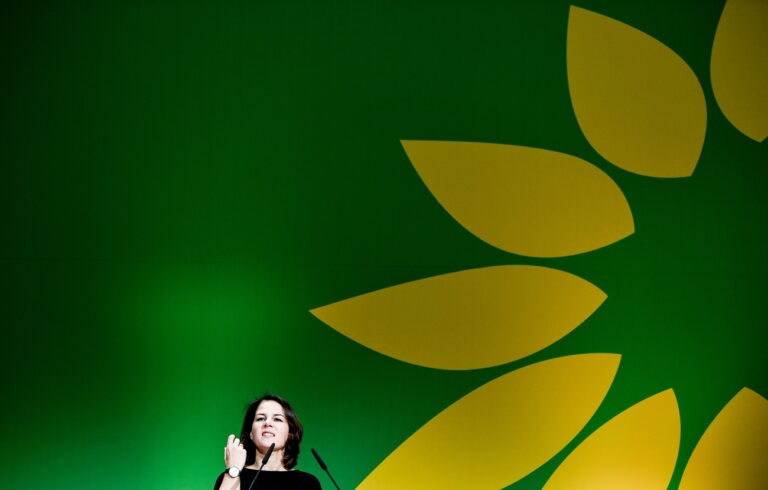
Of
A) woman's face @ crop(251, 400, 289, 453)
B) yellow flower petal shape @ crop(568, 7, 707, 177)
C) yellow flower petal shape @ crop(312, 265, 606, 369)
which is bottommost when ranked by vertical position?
woman's face @ crop(251, 400, 289, 453)

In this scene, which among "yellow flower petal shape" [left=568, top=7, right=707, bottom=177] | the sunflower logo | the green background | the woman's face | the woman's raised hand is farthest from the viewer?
"yellow flower petal shape" [left=568, top=7, right=707, bottom=177]

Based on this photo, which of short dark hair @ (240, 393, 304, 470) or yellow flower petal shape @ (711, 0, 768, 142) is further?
yellow flower petal shape @ (711, 0, 768, 142)

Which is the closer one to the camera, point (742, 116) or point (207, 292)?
point (207, 292)

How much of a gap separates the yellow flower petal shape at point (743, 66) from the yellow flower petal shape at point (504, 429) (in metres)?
1.27

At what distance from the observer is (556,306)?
301 cm

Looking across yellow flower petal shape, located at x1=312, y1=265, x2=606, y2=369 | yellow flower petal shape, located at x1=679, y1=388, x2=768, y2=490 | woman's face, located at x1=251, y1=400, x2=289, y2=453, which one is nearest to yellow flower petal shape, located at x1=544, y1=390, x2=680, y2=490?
yellow flower petal shape, located at x1=679, y1=388, x2=768, y2=490

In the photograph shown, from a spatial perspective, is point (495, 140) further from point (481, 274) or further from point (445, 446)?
point (445, 446)

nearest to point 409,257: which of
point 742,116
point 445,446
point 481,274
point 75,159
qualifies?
point 481,274

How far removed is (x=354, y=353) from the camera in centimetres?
292

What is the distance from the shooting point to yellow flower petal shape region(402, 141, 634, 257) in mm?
3029

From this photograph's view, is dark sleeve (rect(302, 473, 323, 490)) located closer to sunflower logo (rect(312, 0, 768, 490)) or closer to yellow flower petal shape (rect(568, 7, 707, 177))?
sunflower logo (rect(312, 0, 768, 490))

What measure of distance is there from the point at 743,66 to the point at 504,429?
2.00 metres

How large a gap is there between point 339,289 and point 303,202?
405 mm

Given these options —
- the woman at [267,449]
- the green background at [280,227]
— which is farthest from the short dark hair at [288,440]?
the green background at [280,227]
